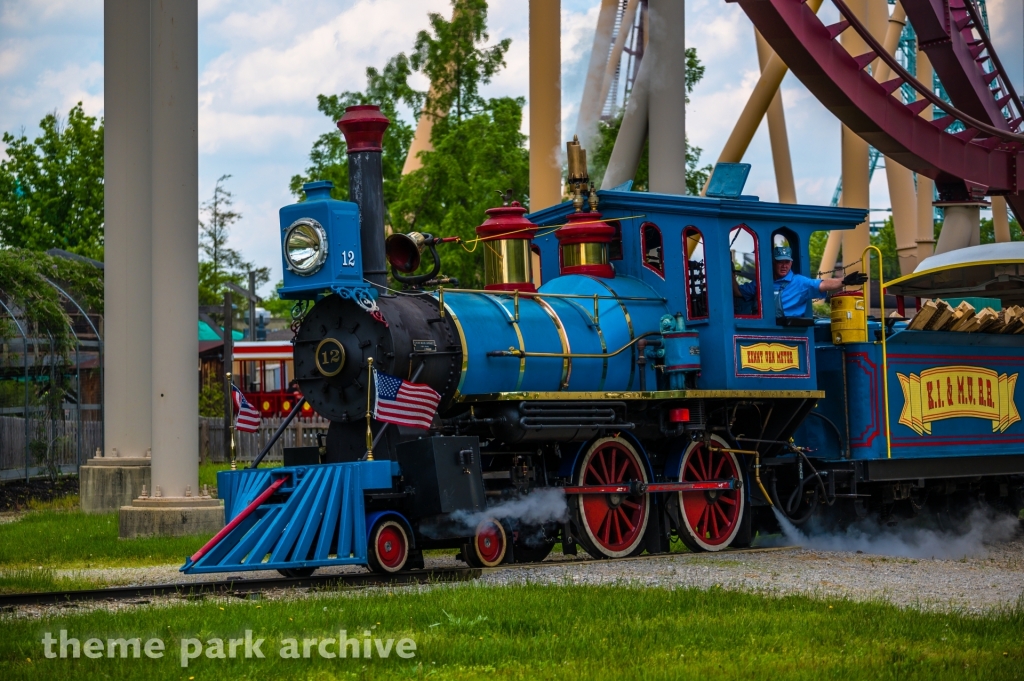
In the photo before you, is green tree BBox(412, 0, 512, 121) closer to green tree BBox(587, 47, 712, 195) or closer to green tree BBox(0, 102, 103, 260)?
green tree BBox(587, 47, 712, 195)

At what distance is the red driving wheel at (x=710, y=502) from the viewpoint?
11.9 m

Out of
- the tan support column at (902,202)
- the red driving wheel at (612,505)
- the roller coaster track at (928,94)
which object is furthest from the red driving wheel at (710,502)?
the tan support column at (902,202)

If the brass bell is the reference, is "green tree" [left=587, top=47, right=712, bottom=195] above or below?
above

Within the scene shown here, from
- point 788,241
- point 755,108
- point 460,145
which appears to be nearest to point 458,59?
point 460,145

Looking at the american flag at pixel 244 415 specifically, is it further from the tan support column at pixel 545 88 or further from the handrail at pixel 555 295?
the tan support column at pixel 545 88

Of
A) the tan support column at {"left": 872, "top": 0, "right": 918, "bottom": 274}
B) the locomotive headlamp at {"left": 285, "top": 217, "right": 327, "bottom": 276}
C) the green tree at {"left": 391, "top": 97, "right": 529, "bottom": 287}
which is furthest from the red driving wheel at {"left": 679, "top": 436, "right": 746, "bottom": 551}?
the tan support column at {"left": 872, "top": 0, "right": 918, "bottom": 274}

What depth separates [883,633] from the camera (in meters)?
6.88

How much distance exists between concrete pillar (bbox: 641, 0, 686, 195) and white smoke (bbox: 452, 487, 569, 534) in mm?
6346

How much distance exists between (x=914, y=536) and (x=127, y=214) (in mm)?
9918

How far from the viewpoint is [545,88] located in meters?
18.1

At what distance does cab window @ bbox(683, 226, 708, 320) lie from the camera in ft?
39.4

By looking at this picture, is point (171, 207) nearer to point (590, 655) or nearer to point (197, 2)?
point (197, 2)

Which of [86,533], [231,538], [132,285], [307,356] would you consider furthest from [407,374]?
[132,285]

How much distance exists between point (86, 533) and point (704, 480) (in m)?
6.71
